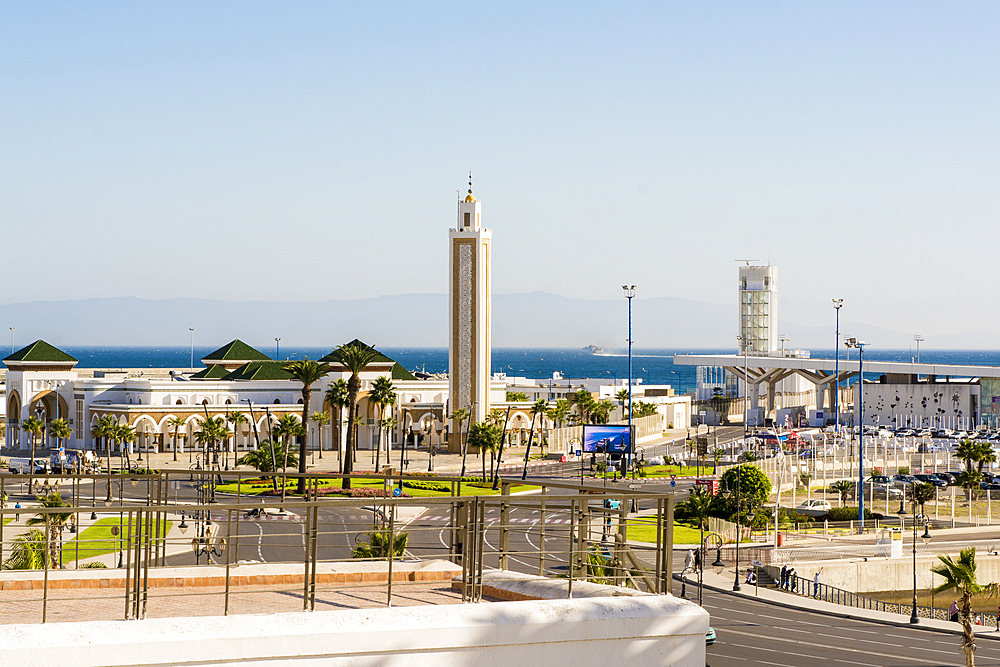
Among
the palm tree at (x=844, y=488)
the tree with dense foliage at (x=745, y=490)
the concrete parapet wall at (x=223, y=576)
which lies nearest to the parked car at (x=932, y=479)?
the palm tree at (x=844, y=488)

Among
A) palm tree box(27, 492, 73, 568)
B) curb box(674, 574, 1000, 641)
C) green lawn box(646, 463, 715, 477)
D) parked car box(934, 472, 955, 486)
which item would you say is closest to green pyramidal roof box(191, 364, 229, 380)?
green lawn box(646, 463, 715, 477)

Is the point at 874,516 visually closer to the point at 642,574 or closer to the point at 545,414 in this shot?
the point at 545,414

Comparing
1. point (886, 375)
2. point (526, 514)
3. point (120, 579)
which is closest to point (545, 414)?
point (526, 514)

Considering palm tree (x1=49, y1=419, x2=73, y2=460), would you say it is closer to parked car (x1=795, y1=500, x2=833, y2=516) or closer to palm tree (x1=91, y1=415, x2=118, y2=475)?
palm tree (x1=91, y1=415, x2=118, y2=475)

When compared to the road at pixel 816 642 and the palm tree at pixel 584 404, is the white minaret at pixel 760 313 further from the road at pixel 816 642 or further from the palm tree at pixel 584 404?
the road at pixel 816 642

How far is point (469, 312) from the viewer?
9862 cm

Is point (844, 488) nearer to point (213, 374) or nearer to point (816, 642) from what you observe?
point (816, 642)

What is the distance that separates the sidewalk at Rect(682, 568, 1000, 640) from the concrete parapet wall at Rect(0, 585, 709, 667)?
36763 mm

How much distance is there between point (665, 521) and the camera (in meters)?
9.24

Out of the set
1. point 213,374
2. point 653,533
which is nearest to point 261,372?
point 213,374

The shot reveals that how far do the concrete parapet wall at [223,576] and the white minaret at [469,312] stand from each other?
8753 cm

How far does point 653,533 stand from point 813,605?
13.0 metres

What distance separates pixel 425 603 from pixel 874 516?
212 ft

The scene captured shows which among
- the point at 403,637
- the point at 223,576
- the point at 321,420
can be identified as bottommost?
the point at 321,420
